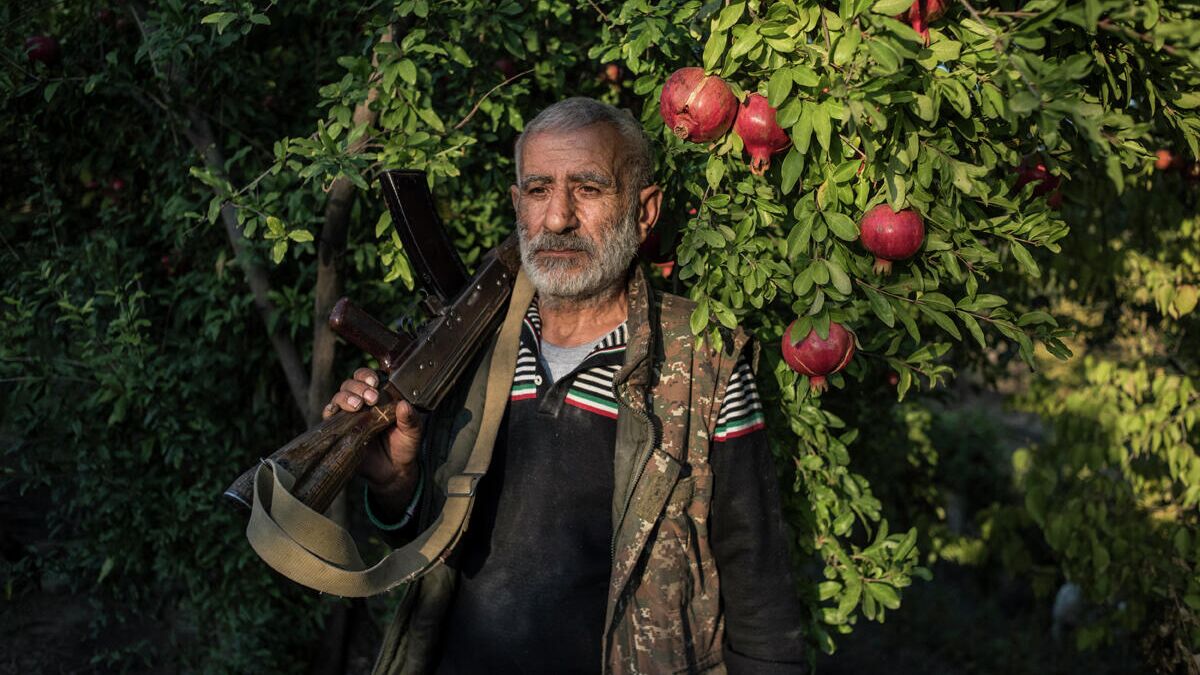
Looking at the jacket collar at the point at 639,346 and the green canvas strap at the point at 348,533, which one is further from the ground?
the jacket collar at the point at 639,346

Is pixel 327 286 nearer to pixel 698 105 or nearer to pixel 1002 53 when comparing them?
pixel 698 105

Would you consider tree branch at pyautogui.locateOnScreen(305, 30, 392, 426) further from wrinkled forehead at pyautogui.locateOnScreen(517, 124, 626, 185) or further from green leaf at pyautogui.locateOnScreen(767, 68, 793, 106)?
green leaf at pyautogui.locateOnScreen(767, 68, 793, 106)

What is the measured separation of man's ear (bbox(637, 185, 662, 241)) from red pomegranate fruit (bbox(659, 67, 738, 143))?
1.43 feet

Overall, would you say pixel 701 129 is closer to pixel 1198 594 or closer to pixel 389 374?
pixel 389 374

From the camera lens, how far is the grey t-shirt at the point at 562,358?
2.33m

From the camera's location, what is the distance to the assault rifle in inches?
80.0

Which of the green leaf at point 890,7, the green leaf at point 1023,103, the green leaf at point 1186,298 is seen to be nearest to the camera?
the green leaf at point 1023,103

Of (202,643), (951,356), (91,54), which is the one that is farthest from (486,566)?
(951,356)

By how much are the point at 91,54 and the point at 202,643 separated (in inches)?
80.5

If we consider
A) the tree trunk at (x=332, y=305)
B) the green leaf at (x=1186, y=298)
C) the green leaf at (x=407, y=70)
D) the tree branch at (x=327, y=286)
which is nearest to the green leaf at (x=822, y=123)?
the green leaf at (x=407, y=70)

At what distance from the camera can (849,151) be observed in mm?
1844

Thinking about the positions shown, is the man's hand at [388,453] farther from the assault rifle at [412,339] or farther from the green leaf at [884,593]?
the green leaf at [884,593]

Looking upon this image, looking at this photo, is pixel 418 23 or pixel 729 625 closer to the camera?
pixel 729 625

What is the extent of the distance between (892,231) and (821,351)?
32 cm
